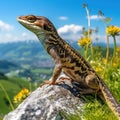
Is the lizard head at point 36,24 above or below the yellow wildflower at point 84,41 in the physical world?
above

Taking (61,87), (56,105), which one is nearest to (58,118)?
(56,105)

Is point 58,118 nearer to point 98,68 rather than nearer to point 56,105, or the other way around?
point 56,105

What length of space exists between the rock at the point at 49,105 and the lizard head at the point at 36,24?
128 centimetres

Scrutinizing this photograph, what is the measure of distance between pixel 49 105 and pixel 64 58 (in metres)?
1.19

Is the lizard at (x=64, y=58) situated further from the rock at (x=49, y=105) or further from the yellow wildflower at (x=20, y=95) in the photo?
the yellow wildflower at (x=20, y=95)

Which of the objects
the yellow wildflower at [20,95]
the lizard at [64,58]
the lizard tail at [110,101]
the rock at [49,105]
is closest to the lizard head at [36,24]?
the lizard at [64,58]

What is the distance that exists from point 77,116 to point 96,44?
7.53 m

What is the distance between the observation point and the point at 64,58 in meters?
8.59

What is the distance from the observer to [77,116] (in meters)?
7.66

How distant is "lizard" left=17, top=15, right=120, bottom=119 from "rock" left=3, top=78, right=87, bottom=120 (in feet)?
1.02

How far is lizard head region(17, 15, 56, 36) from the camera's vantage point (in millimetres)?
8305

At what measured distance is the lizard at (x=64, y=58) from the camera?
8.39 metres

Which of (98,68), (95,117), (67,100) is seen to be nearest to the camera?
(95,117)

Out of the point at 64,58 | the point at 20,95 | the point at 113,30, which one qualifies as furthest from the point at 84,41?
the point at 64,58
